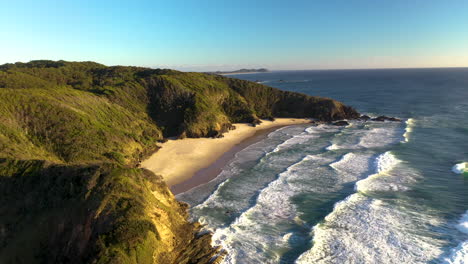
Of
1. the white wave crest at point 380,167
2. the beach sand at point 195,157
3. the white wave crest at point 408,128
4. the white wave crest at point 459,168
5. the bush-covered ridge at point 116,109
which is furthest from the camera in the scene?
the white wave crest at point 408,128

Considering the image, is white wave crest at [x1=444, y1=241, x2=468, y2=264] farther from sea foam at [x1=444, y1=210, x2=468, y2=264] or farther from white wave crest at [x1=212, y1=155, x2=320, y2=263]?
white wave crest at [x1=212, y1=155, x2=320, y2=263]

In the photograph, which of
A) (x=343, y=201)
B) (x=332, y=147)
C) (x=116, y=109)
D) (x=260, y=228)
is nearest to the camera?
(x=260, y=228)

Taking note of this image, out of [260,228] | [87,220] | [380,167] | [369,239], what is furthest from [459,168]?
[87,220]

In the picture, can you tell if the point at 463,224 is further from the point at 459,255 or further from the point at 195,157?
the point at 195,157

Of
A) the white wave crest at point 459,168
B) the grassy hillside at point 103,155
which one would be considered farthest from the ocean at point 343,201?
the grassy hillside at point 103,155

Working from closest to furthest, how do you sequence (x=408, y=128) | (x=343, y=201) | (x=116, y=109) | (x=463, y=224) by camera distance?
(x=463, y=224) → (x=343, y=201) → (x=116, y=109) → (x=408, y=128)

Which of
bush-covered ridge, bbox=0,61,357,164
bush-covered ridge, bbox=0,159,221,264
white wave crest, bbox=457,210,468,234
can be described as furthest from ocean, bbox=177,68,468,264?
bush-covered ridge, bbox=0,61,357,164

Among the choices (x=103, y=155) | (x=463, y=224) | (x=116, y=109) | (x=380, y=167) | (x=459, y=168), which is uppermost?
(x=116, y=109)

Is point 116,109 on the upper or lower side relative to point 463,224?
upper

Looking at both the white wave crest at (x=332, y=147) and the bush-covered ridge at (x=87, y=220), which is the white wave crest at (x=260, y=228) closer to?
the bush-covered ridge at (x=87, y=220)
